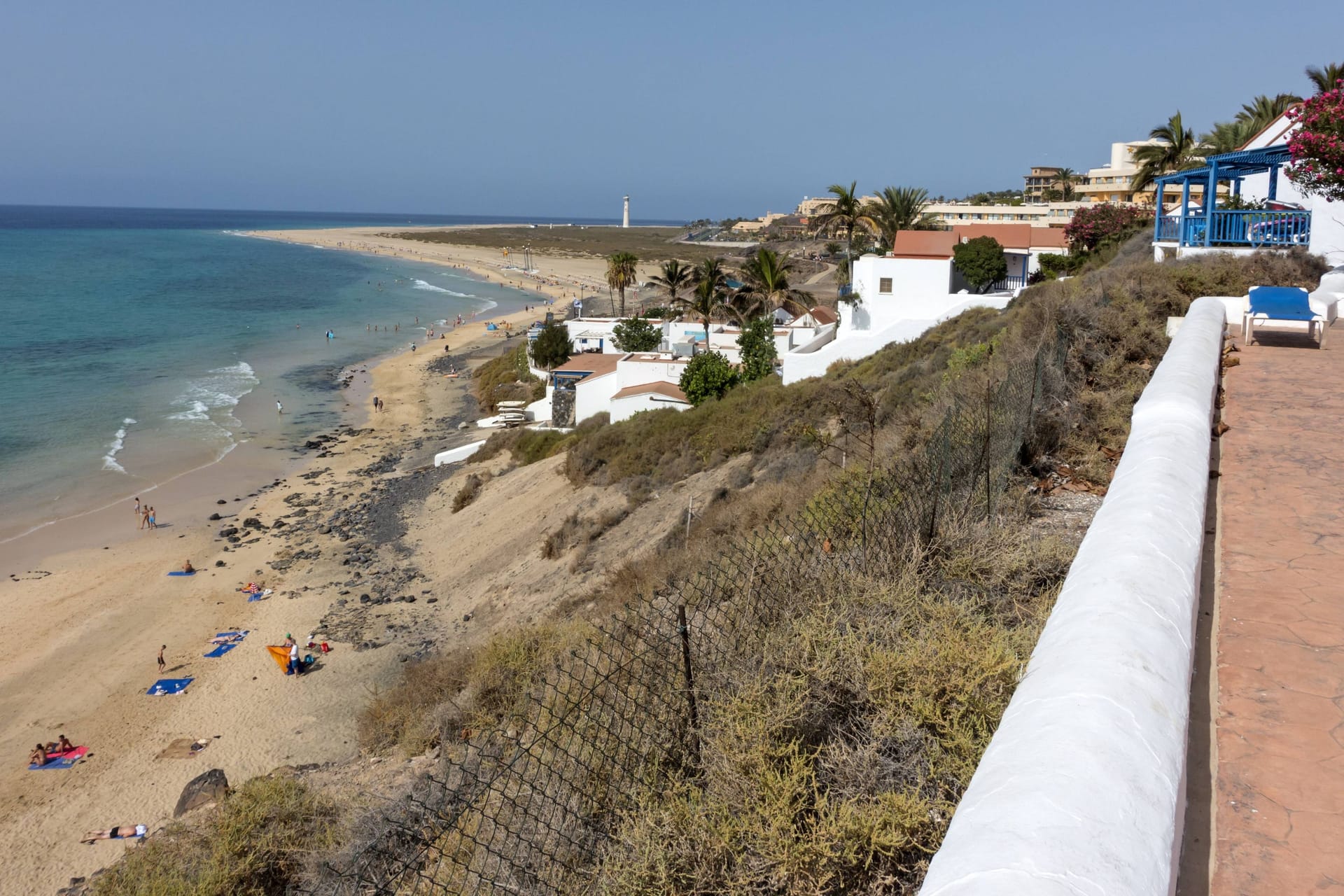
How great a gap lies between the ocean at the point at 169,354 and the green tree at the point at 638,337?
1430 centimetres

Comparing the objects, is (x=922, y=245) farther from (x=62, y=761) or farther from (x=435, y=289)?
(x=435, y=289)

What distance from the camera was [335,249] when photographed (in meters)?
162

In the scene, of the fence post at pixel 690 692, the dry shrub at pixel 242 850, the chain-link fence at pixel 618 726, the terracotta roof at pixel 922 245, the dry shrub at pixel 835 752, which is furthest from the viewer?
Answer: the terracotta roof at pixel 922 245

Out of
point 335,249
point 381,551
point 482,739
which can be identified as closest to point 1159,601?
point 482,739

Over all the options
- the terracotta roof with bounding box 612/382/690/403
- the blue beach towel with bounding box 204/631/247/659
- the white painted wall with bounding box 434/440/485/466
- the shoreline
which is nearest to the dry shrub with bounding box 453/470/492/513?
the shoreline

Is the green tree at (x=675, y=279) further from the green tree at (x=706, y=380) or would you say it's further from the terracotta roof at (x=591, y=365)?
the green tree at (x=706, y=380)

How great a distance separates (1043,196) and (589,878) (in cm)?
10904

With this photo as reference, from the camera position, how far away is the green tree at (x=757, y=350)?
3241 cm

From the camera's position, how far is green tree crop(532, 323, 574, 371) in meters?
42.0

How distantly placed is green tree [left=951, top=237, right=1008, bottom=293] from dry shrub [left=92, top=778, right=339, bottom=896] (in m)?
28.7

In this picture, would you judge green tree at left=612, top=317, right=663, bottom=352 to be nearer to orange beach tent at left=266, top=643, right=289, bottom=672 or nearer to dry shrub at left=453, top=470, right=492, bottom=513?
dry shrub at left=453, top=470, right=492, bottom=513

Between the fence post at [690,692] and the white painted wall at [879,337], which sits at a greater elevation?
the white painted wall at [879,337]

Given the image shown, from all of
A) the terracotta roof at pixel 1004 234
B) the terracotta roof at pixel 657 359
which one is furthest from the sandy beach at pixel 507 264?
the terracotta roof at pixel 657 359

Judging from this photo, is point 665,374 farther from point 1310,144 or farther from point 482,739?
point 482,739
